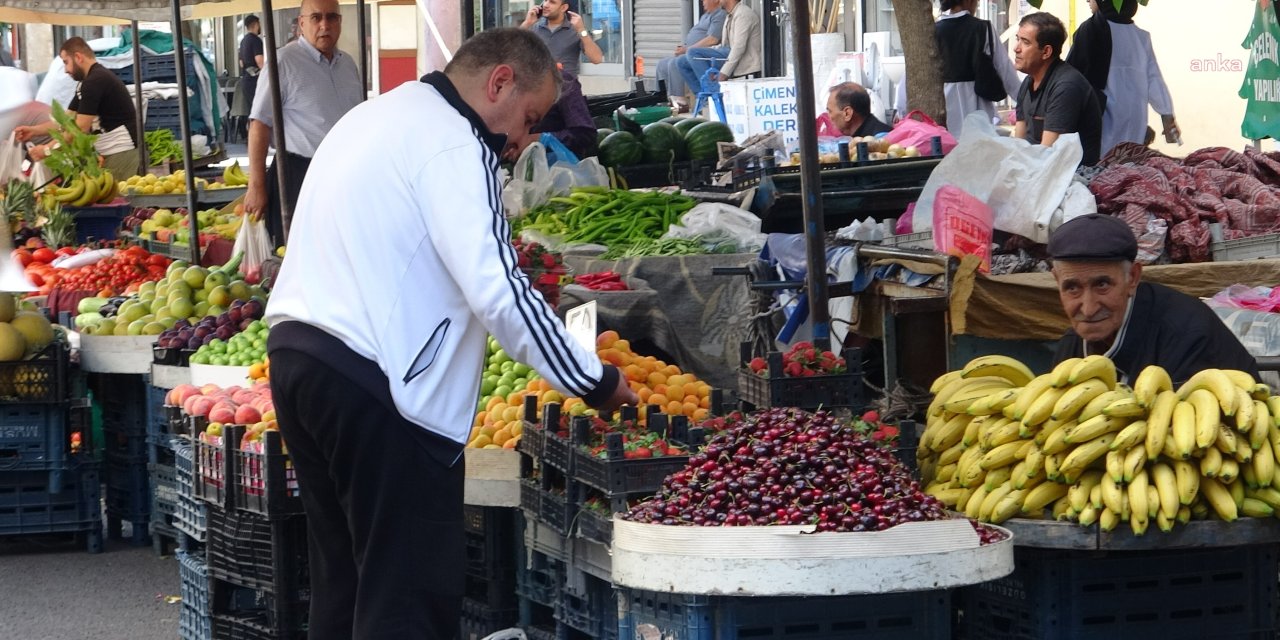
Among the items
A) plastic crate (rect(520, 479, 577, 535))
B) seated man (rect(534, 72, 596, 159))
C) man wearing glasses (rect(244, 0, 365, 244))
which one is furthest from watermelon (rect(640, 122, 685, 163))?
plastic crate (rect(520, 479, 577, 535))

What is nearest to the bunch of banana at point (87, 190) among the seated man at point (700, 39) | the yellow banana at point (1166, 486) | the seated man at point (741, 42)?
the seated man at point (741, 42)

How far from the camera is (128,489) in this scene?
8.01 m

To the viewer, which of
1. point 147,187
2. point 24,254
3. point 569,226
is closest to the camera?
point 569,226

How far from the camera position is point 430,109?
392 cm

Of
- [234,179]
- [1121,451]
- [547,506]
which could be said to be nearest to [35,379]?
[547,506]

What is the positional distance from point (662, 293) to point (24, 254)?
614 centimetres

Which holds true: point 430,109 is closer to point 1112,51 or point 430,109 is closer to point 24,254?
point 1112,51

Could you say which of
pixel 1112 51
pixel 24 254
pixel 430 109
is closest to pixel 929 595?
pixel 430 109

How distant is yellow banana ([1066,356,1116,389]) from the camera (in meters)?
4.26

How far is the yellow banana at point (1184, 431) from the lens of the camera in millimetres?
3986

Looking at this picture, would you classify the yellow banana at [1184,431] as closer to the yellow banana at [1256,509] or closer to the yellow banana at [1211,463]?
the yellow banana at [1211,463]

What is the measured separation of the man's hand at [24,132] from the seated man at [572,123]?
6.12 metres

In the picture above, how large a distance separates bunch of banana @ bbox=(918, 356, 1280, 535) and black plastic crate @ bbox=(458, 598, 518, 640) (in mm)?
1575

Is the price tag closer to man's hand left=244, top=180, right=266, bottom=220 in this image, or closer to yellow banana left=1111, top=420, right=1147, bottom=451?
yellow banana left=1111, top=420, right=1147, bottom=451
